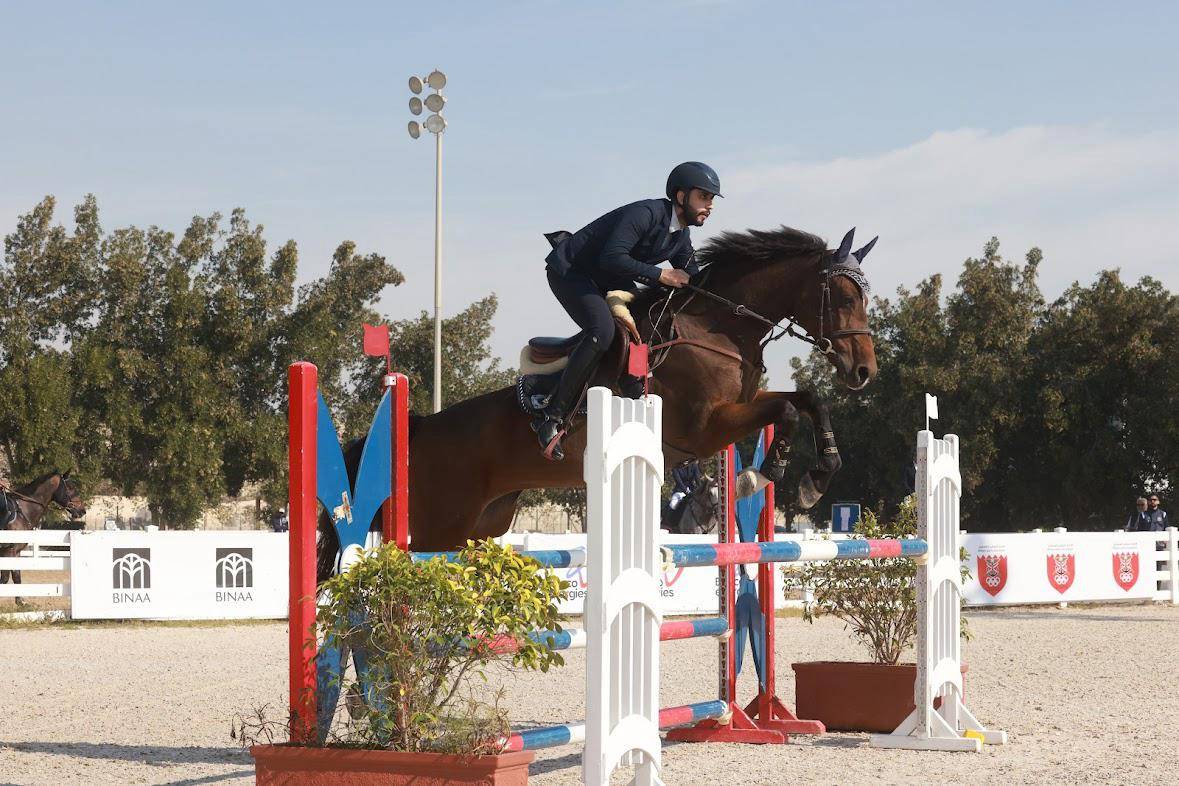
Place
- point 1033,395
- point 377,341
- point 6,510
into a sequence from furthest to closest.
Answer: point 1033,395 → point 6,510 → point 377,341

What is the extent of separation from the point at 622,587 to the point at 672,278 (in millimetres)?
2187

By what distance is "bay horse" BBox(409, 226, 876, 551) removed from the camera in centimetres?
574

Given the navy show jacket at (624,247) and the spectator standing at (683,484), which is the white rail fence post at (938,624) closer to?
the navy show jacket at (624,247)

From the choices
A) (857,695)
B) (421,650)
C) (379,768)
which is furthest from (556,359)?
(379,768)

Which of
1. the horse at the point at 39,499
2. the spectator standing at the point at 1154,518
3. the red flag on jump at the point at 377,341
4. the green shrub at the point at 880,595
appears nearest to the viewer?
the red flag on jump at the point at 377,341

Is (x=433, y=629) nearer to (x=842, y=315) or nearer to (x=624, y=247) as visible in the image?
(x=624, y=247)

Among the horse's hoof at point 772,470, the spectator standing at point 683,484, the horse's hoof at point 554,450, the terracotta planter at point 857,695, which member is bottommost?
the terracotta planter at point 857,695

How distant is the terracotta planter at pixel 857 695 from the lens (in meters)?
6.38

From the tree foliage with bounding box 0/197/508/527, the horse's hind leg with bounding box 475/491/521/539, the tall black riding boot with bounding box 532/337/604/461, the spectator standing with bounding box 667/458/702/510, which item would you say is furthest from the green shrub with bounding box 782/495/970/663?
the tree foliage with bounding box 0/197/508/527

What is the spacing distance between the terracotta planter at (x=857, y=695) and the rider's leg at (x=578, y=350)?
1.87 m

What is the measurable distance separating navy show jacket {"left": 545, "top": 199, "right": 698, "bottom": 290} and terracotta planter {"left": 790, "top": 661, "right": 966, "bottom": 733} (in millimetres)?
2152

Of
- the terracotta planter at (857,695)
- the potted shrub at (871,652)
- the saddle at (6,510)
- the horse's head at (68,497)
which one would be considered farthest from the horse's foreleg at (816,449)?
the horse's head at (68,497)

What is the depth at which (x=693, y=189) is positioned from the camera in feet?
18.9

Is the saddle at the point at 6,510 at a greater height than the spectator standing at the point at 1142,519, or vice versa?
the saddle at the point at 6,510
